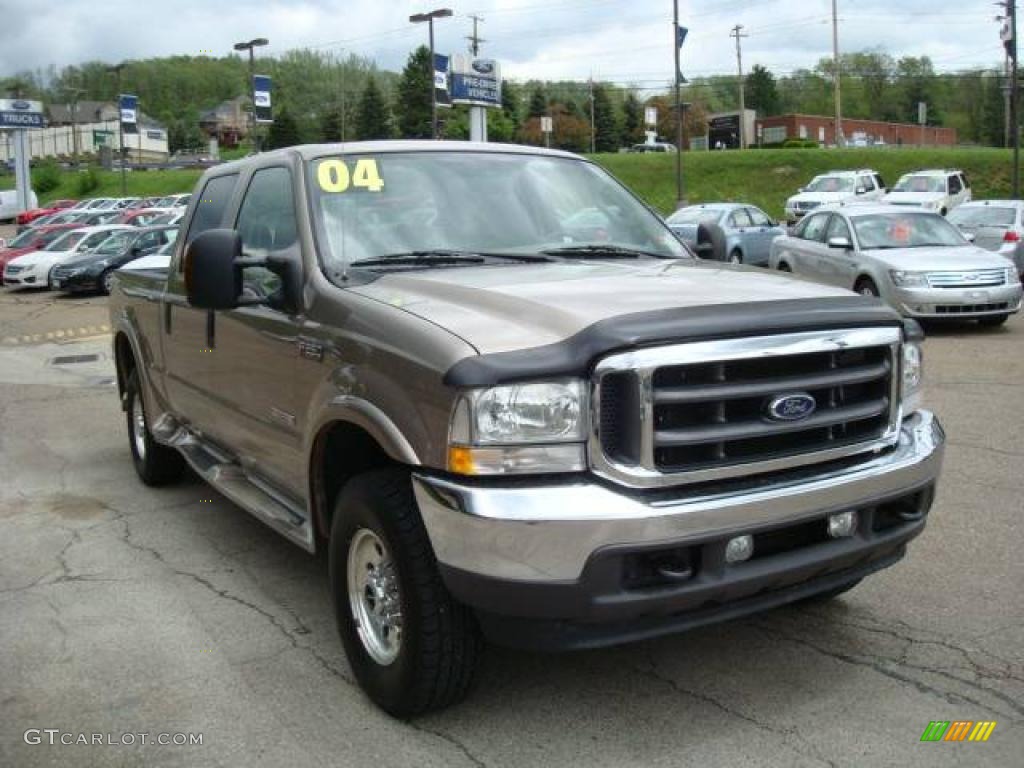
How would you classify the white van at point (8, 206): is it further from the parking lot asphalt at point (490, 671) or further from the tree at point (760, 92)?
the tree at point (760, 92)

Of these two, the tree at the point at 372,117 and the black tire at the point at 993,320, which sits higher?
the tree at the point at 372,117

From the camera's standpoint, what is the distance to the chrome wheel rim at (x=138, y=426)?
6766 millimetres

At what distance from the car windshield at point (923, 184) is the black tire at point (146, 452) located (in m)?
28.8

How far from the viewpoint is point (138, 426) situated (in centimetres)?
689

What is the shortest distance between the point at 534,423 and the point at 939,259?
35.6ft

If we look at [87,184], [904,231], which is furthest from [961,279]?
[87,184]

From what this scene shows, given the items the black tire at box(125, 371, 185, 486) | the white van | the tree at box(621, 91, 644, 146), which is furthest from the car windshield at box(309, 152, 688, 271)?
the tree at box(621, 91, 644, 146)

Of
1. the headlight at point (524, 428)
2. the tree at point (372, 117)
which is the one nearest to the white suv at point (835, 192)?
the headlight at point (524, 428)

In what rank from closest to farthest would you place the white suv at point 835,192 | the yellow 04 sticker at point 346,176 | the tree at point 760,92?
1. the yellow 04 sticker at point 346,176
2. the white suv at point 835,192
3. the tree at point 760,92

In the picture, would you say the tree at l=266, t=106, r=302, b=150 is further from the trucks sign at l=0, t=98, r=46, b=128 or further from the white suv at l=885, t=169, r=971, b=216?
the white suv at l=885, t=169, r=971, b=216

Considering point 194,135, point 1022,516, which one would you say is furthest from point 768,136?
point 1022,516

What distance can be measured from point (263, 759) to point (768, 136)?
94.1 metres

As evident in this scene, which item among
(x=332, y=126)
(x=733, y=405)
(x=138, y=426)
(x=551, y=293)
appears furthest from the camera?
(x=332, y=126)

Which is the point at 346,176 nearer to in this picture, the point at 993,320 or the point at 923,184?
the point at 993,320
